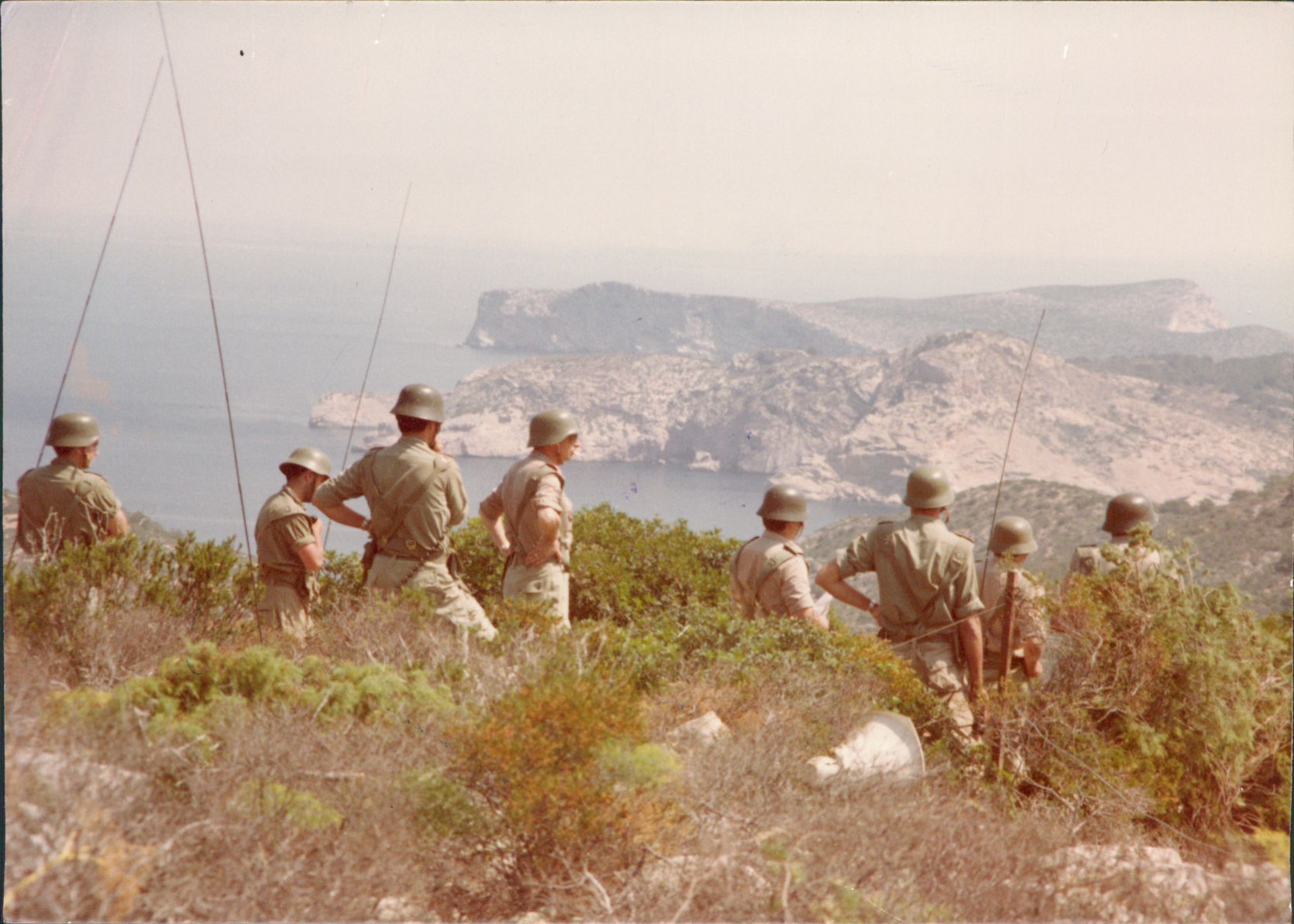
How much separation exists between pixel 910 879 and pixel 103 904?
318 cm

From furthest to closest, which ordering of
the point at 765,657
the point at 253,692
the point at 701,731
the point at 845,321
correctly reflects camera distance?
the point at 845,321
the point at 765,657
the point at 701,731
the point at 253,692

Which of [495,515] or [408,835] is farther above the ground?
[495,515]

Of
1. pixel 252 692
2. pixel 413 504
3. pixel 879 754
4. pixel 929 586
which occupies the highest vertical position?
pixel 413 504

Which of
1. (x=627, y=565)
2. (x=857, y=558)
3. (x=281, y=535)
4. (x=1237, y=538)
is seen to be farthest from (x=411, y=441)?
(x=1237, y=538)

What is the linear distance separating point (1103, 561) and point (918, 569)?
1483mm

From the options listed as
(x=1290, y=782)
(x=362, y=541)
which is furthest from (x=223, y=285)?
(x=1290, y=782)

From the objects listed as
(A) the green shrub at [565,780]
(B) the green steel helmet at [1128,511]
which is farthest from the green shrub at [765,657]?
(B) the green steel helmet at [1128,511]

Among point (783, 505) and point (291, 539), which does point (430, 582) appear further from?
point (783, 505)

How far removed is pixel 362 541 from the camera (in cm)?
750

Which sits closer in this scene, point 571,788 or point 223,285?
point 571,788

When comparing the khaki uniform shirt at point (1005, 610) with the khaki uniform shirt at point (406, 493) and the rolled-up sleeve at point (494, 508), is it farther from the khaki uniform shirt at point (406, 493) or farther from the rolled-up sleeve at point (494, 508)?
the khaki uniform shirt at point (406, 493)

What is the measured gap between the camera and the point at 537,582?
23.1 feet

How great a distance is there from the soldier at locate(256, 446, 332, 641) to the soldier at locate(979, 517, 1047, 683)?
4.12m

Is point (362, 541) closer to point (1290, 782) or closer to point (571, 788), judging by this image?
point (571, 788)
